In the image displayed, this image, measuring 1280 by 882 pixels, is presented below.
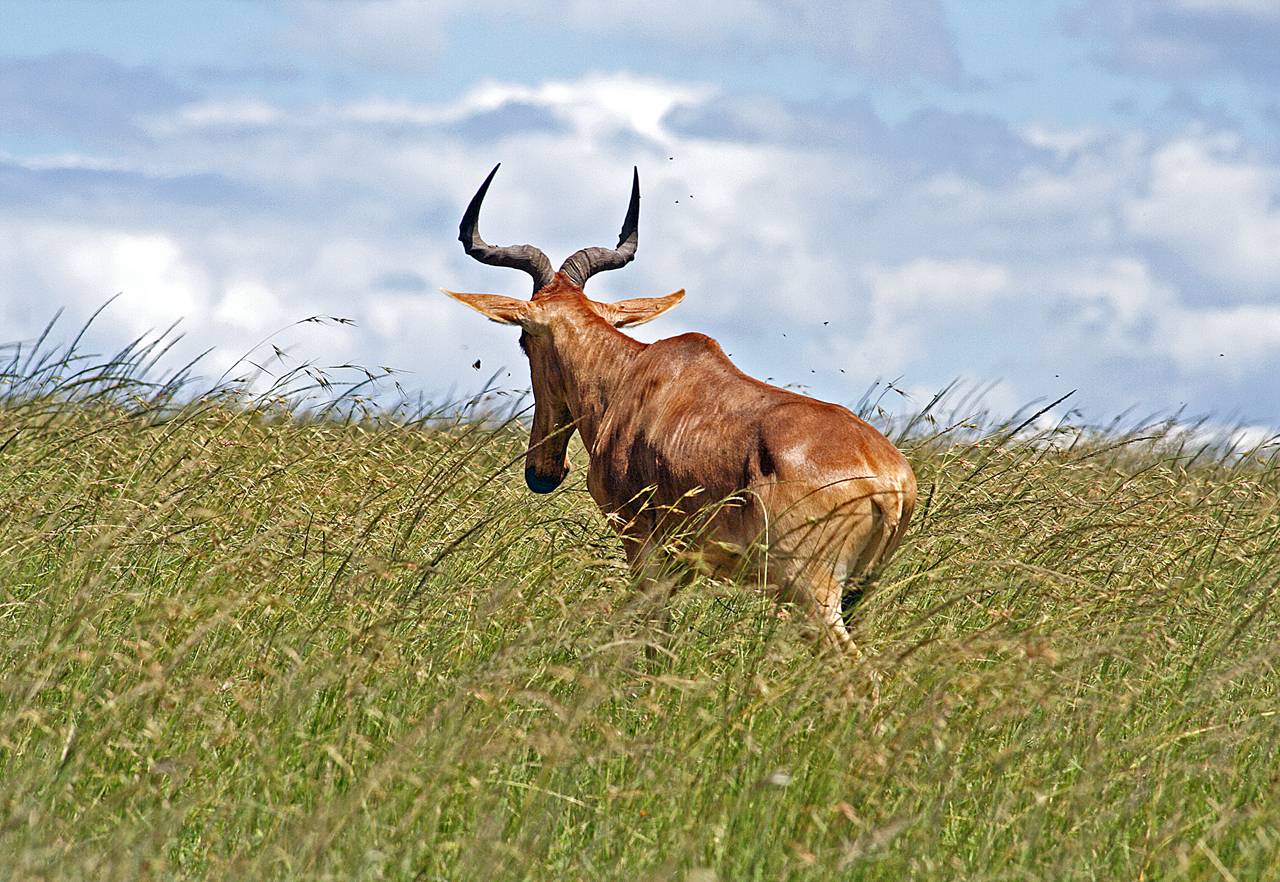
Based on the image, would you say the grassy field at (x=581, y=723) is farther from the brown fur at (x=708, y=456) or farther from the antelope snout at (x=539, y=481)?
the antelope snout at (x=539, y=481)

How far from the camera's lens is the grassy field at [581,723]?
3971 millimetres

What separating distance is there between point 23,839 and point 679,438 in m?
3.35

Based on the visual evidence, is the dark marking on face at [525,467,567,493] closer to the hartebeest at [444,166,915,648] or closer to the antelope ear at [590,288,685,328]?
the hartebeest at [444,166,915,648]

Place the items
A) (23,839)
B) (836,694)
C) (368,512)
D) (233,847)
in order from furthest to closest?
(368,512), (836,694), (233,847), (23,839)

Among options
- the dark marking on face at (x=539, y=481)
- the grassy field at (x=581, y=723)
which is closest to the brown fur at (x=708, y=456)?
the dark marking on face at (x=539, y=481)

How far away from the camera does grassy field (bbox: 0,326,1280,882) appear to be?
156 inches

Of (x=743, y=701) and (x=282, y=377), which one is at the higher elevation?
(x=282, y=377)

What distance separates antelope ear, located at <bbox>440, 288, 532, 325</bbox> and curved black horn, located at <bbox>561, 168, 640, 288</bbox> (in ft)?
2.16

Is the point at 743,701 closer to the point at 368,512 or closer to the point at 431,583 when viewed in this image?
the point at 431,583

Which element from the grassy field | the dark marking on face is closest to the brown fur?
the dark marking on face

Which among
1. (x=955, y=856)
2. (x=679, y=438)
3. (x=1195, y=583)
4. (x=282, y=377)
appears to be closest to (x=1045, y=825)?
(x=955, y=856)

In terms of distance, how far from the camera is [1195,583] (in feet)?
18.1

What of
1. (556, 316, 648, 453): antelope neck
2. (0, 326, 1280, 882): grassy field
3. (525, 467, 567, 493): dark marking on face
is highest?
(556, 316, 648, 453): antelope neck

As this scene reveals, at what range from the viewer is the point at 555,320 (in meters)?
7.73
